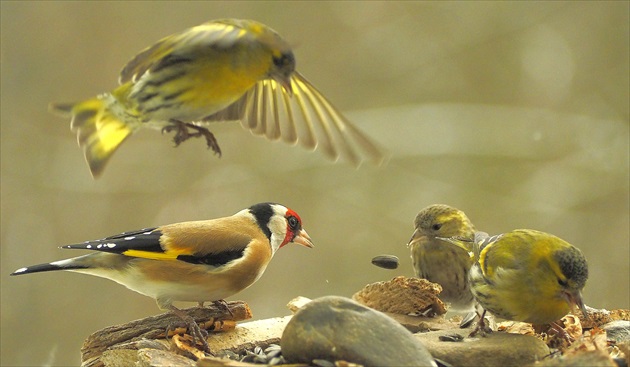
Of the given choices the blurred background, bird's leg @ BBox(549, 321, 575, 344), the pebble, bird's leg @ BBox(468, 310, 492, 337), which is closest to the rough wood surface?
bird's leg @ BBox(468, 310, 492, 337)

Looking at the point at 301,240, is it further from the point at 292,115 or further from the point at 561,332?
the point at 561,332

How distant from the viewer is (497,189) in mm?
8461

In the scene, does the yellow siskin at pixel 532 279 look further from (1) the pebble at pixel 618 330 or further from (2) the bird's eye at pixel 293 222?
(2) the bird's eye at pixel 293 222

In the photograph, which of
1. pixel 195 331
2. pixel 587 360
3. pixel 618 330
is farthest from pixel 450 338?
pixel 195 331

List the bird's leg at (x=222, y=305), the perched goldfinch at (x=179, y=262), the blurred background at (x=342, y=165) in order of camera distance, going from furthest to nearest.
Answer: the blurred background at (x=342, y=165) < the bird's leg at (x=222, y=305) < the perched goldfinch at (x=179, y=262)

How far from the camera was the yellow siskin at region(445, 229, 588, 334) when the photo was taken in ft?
10.7

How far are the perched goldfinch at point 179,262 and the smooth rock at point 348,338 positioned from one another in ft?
2.17

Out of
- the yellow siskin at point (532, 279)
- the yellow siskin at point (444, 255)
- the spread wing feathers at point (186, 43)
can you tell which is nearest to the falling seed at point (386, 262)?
the yellow siskin at point (444, 255)

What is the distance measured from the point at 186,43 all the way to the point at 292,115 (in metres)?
0.79

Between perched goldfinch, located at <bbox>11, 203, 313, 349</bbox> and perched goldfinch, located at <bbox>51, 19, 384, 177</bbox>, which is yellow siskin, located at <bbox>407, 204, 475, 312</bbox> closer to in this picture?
perched goldfinch, located at <bbox>11, 203, 313, 349</bbox>

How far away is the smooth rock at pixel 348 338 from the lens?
2736 mm

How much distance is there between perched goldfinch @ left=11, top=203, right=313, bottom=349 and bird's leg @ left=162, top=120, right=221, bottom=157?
0.70 metres

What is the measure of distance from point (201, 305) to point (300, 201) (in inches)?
176

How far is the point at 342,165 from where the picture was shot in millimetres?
8633
